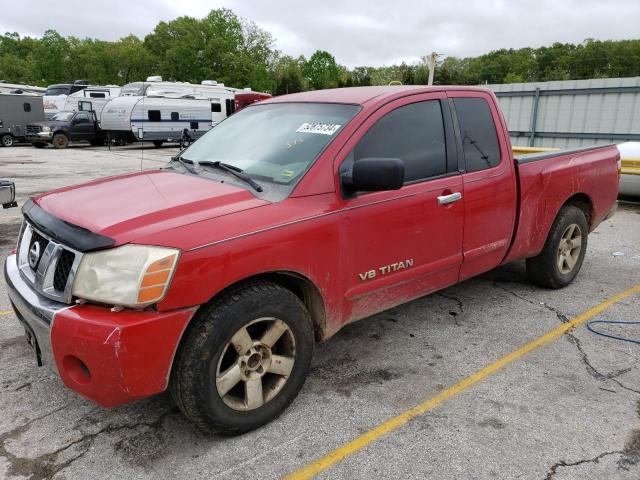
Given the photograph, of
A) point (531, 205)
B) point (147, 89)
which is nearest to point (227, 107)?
point (147, 89)

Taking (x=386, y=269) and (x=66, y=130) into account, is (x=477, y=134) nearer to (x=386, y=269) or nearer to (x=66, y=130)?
(x=386, y=269)

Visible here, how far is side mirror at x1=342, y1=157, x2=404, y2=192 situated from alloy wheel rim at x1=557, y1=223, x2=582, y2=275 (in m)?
2.64

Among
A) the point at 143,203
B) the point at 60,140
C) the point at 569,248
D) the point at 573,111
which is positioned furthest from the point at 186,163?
the point at 60,140

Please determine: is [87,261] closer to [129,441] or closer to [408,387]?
[129,441]

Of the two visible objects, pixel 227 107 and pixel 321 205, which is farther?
pixel 227 107

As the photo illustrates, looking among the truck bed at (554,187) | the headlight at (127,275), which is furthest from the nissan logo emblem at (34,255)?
the truck bed at (554,187)

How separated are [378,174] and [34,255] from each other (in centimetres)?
186

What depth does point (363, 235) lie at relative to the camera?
3.07 meters

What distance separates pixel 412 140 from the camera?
3.48 meters

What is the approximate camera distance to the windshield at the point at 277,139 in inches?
121

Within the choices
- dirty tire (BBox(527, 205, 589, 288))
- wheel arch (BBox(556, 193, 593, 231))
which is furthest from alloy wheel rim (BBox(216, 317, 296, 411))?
wheel arch (BBox(556, 193, 593, 231))

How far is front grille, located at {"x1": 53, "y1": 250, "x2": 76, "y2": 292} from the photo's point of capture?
2459 mm

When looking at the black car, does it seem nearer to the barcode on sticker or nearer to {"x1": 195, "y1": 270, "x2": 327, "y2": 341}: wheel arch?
the barcode on sticker

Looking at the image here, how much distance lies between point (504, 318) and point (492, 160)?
1.32 meters
